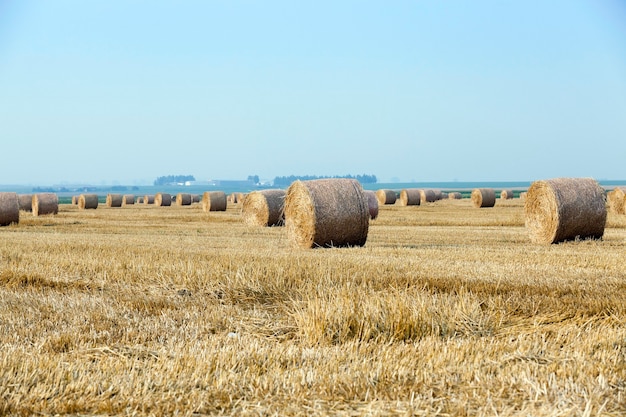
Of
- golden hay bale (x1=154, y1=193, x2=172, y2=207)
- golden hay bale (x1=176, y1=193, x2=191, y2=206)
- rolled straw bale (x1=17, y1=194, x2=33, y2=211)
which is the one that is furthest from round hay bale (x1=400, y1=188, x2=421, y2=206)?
rolled straw bale (x1=17, y1=194, x2=33, y2=211)

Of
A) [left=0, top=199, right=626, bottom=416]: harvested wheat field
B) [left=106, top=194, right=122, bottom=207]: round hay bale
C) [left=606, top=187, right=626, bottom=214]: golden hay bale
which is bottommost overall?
[left=106, top=194, right=122, bottom=207]: round hay bale

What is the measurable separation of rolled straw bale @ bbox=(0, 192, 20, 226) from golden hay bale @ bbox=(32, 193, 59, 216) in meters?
8.61

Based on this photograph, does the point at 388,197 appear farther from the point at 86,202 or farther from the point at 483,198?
the point at 86,202

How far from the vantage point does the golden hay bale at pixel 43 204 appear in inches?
1405

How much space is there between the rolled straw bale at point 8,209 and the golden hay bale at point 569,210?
17839mm

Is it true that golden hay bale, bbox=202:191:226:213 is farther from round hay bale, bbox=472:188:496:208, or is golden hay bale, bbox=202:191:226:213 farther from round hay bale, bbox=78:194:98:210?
round hay bale, bbox=472:188:496:208

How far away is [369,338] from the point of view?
21.7 feet

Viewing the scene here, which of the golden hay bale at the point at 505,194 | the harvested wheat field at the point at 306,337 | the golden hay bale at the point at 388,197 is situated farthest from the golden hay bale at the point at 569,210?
the golden hay bale at the point at 505,194

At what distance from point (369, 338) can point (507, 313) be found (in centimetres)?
197

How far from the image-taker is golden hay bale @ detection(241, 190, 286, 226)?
27.2m

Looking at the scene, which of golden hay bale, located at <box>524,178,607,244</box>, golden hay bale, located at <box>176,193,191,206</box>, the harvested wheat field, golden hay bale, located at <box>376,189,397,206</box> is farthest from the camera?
golden hay bale, located at <box>176,193,191,206</box>

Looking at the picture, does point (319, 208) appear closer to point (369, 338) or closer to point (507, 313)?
point (507, 313)

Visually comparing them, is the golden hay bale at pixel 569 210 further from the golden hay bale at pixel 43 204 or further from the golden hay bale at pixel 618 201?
the golden hay bale at pixel 43 204

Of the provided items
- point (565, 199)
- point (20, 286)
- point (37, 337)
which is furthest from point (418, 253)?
point (37, 337)
